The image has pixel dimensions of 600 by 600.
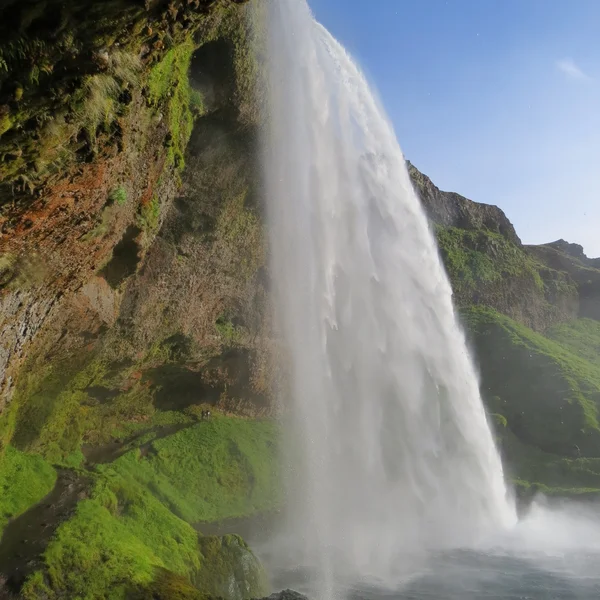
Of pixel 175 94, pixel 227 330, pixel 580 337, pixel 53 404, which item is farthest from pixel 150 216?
pixel 580 337

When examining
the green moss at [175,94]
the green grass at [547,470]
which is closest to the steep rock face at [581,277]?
the green grass at [547,470]

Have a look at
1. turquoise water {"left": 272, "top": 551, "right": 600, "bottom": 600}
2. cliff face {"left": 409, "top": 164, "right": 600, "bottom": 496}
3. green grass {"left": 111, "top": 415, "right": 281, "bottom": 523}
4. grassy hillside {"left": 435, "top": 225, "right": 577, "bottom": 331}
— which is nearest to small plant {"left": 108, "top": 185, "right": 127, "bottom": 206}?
turquoise water {"left": 272, "top": 551, "right": 600, "bottom": 600}

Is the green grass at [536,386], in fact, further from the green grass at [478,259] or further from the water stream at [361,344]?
the water stream at [361,344]

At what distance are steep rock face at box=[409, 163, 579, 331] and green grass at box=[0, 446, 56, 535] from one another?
37950mm

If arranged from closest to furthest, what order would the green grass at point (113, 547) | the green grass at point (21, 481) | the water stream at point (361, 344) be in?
the green grass at point (113, 547)
the green grass at point (21, 481)
the water stream at point (361, 344)

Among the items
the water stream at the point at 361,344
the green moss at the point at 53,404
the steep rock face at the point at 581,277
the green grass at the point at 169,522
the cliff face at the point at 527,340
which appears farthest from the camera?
the steep rock face at the point at 581,277

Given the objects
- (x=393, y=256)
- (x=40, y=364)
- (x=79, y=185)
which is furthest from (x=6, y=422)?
(x=393, y=256)

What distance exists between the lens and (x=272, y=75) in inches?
729

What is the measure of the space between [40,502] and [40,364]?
3.43 m

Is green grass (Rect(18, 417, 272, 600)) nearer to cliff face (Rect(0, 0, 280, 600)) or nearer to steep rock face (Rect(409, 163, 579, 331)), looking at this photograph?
cliff face (Rect(0, 0, 280, 600))

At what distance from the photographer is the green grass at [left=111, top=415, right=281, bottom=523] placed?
19.9m

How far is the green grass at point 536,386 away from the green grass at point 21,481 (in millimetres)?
28584

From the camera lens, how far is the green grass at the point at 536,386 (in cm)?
3294

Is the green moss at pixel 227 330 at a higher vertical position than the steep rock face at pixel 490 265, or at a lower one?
lower
